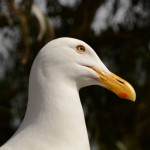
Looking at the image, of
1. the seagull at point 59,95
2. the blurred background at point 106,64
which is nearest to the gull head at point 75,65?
the seagull at point 59,95

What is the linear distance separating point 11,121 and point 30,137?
12.6 feet

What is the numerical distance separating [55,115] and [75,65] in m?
0.32

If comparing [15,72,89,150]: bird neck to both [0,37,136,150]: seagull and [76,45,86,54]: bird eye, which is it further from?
[76,45,86,54]: bird eye

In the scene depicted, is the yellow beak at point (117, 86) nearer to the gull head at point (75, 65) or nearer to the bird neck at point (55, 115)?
the gull head at point (75, 65)

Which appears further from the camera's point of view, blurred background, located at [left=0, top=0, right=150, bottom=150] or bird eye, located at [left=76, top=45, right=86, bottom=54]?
blurred background, located at [left=0, top=0, right=150, bottom=150]

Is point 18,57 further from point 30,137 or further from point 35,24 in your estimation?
point 30,137

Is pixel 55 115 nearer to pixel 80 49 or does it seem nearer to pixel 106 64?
pixel 80 49

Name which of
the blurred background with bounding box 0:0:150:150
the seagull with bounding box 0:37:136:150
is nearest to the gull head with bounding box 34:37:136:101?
the seagull with bounding box 0:37:136:150

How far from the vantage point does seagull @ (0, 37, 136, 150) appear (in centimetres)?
337

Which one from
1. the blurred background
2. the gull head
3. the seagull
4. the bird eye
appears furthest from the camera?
the blurred background

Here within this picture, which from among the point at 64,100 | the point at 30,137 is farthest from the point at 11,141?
the point at 64,100

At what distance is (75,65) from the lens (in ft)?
11.9

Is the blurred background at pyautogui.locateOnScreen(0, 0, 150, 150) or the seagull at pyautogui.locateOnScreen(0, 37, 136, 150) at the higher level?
the seagull at pyautogui.locateOnScreen(0, 37, 136, 150)

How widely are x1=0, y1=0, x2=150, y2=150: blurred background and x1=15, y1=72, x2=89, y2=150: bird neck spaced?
11.1ft
